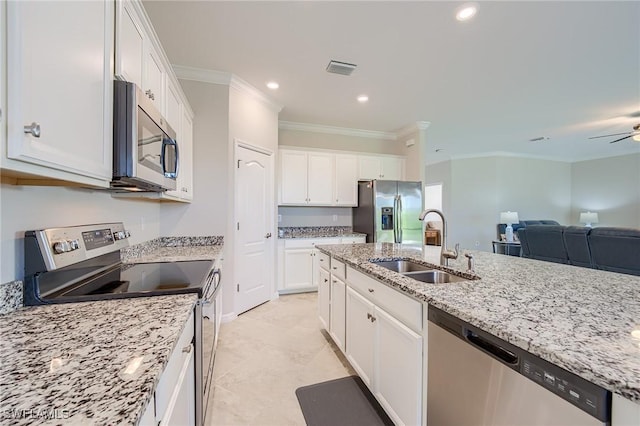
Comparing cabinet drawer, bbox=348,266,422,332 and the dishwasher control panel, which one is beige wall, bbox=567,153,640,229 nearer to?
cabinet drawer, bbox=348,266,422,332

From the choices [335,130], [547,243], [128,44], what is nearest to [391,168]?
[335,130]

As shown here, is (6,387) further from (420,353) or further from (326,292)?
(326,292)

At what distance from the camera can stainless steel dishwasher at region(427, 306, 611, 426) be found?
70 centimetres

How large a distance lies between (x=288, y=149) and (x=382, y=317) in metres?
3.22

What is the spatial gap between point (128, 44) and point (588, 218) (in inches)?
367

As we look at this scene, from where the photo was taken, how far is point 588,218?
665 cm

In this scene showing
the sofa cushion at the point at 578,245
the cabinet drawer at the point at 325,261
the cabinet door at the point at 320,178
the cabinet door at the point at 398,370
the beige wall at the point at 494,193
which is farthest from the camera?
the beige wall at the point at 494,193

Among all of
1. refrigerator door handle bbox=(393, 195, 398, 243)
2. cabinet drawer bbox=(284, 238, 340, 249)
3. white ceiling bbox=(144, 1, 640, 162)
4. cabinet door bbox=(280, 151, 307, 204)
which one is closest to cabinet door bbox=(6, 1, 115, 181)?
white ceiling bbox=(144, 1, 640, 162)

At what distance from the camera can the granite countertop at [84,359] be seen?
0.50 m

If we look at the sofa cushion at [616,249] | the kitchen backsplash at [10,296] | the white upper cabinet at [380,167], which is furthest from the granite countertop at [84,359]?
the sofa cushion at [616,249]

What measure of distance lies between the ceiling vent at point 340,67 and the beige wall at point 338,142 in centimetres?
182

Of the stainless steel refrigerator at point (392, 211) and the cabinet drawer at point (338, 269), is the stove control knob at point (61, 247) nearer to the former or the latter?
the cabinet drawer at point (338, 269)

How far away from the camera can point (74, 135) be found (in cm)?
87

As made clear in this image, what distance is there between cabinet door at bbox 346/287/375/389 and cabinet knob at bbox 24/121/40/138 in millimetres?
1642
